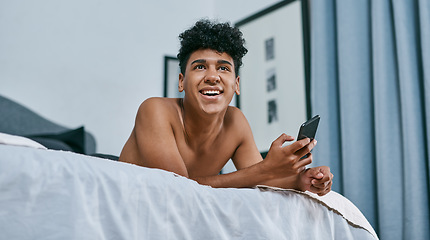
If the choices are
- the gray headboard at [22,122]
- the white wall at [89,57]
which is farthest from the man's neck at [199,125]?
the white wall at [89,57]

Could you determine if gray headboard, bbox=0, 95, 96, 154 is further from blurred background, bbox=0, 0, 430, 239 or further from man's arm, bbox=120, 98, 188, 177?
man's arm, bbox=120, 98, 188, 177

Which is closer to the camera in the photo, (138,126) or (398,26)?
(138,126)

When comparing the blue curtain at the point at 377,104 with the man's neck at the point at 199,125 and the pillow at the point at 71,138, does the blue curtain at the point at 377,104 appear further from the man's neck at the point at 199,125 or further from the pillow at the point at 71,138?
the pillow at the point at 71,138

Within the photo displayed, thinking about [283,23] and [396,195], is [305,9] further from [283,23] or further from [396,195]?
[396,195]

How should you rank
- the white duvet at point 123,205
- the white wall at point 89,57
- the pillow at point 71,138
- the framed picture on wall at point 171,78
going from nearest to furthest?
1. the white duvet at point 123,205
2. the pillow at point 71,138
3. the white wall at point 89,57
4. the framed picture on wall at point 171,78

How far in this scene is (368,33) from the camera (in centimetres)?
228

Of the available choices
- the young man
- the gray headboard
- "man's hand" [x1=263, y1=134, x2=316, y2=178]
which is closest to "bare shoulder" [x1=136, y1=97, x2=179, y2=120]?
the young man

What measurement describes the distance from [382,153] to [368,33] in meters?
0.62

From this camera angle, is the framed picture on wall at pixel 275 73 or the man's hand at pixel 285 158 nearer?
the man's hand at pixel 285 158

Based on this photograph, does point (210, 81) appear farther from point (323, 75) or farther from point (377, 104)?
point (323, 75)

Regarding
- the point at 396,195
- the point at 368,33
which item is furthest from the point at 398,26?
the point at 396,195

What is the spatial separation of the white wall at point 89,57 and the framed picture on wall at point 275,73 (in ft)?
0.62

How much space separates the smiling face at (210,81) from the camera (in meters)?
1.38

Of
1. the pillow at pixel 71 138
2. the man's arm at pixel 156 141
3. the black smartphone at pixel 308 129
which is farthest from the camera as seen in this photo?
the pillow at pixel 71 138
